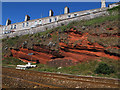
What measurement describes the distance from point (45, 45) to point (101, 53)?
993 centimetres

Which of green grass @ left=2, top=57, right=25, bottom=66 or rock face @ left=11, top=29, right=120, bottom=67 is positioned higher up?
rock face @ left=11, top=29, right=120, bottom=67

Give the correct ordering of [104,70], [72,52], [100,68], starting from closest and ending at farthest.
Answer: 1. [104,70]
2. [100,68]
3. [72,52]

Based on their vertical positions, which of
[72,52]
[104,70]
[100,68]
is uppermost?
[72,52]

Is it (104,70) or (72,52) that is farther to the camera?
(72,52)

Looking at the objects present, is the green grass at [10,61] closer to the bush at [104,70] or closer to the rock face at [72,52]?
the rock face at [72,52]

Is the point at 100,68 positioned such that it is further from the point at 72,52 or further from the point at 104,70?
the point at 72,52

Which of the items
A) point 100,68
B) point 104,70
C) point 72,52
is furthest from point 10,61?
point 104,70

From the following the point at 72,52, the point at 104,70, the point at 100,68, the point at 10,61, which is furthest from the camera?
the point at 10,61

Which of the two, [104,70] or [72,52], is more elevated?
[72,52]

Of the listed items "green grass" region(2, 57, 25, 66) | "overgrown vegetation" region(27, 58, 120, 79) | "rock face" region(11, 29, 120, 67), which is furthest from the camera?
"green grass" region(2, 57, 25, 66)

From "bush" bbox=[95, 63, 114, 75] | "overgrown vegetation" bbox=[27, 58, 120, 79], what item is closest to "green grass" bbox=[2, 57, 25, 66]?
"overgrown vegetation" bbox=[27, 58, 120, 79]

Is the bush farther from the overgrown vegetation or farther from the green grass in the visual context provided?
the green grass

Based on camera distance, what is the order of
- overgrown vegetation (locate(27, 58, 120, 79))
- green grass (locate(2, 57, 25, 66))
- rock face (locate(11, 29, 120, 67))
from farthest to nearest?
green grass (locate(2, 57, 25, 66)) → rock face (locate(11, 29, 120, 67)) → overgrown vegetation (locate(27, 58, 120, 79))

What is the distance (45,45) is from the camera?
18469 millimetres
